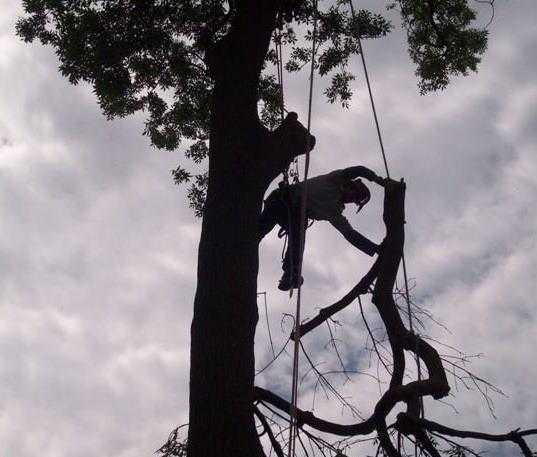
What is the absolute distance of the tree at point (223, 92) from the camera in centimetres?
209

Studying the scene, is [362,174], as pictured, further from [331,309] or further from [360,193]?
[331,309]

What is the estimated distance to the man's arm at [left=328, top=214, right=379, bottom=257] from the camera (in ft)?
10.8

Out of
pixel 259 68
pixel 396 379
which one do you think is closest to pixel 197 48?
pixel 259 68

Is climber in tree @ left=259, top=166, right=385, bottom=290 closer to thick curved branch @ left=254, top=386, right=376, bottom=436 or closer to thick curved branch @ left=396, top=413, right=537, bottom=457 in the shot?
thick curved branch @ left=254, top=386, right=376, bottom=436

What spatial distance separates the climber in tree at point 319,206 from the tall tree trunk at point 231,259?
675mm

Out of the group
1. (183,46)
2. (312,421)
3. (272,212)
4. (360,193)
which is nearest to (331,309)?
(312,421)

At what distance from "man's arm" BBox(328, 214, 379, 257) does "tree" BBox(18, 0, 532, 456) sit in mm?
738

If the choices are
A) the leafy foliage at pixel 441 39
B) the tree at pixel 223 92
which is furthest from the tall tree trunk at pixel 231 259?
the leafy foliage at pixel 441 39

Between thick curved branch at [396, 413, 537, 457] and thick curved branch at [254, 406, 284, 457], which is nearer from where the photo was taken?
thick curved branch at [396, 413, 537, 457]

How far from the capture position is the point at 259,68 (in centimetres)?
301

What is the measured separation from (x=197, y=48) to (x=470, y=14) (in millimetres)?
2879

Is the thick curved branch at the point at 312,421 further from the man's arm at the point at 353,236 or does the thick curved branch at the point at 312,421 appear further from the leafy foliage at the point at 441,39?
the leafy foliage at the point at 441,39

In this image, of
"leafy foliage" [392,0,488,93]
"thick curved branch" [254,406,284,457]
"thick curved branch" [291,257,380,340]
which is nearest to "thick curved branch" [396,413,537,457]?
"thick curved branch" [254,406,284,457]

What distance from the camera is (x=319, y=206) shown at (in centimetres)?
352
